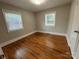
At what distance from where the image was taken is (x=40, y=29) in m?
4.88

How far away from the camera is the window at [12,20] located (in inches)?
103

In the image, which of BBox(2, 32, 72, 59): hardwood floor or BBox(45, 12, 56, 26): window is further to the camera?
BBox(45, 12, 56, 26): window

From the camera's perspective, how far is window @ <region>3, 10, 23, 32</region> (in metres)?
2.62

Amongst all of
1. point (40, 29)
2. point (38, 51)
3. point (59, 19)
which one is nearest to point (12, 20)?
point (38, 51)

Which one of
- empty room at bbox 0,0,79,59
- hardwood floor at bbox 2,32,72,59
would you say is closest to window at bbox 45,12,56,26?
empty room at bbox 0,0,79,59

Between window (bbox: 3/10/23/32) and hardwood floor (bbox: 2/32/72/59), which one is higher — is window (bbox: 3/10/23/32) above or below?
above

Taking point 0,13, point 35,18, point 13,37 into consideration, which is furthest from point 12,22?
point 35,18

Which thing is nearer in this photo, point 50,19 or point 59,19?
point 59,19

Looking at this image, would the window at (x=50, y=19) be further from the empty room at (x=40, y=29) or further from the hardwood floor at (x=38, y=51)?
the hardwood floor at (x=38, y=51)

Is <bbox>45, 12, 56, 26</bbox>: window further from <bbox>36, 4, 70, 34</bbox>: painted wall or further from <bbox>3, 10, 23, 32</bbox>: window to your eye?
<bbox>3, 10, 23, 32</bbox>: window

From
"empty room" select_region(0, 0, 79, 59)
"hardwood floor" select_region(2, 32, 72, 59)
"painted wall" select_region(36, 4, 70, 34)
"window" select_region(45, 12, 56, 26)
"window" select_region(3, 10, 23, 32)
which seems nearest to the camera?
"hardwood floor" select_region(2, 32, 72, 59)

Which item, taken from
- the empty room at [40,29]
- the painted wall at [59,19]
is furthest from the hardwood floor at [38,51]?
the painted wall at [59,19]

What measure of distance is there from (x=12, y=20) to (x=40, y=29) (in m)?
2.67

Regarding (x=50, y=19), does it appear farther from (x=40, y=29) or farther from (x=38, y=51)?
(x=38, y=51)
